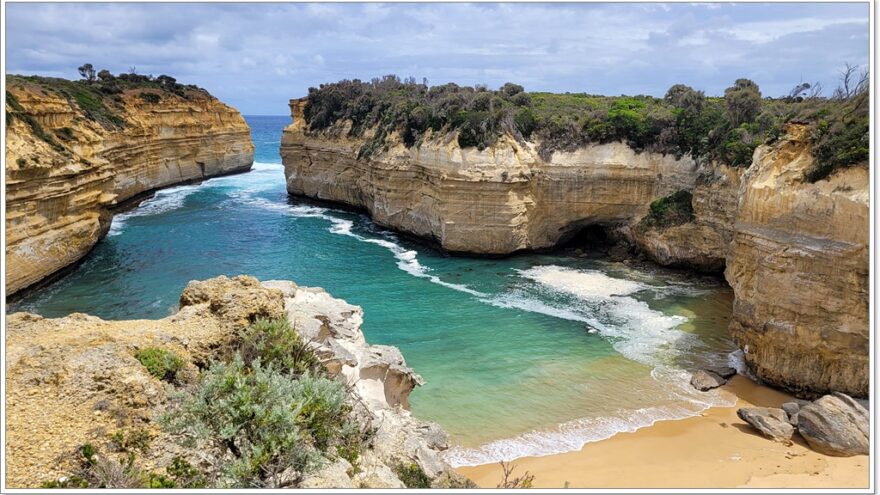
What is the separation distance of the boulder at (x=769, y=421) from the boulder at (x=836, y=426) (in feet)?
1.04

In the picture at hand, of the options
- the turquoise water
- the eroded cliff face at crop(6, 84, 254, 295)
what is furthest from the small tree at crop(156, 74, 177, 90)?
the turquoise water

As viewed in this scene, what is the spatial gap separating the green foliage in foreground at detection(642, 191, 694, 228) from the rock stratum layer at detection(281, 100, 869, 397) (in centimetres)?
29

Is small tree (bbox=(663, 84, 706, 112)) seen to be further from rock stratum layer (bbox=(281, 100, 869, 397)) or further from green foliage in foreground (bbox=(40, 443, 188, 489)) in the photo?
green foliage in foreground (bbox=(40, 443, 188, 489))

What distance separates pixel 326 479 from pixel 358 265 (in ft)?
67.2

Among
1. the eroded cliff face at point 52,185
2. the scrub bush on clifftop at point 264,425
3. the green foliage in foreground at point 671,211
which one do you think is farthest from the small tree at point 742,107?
the eroded cliff face at point 52,185

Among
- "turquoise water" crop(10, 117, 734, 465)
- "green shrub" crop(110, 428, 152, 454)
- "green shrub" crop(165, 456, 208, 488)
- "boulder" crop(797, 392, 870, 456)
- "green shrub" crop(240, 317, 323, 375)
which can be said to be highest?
"green shrub" crop(240, 317, 323, 375)

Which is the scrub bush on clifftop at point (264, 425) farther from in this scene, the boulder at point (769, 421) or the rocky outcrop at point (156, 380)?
the boulder at point (769, 421)

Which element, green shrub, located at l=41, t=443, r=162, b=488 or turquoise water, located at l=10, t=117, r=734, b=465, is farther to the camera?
turquoise water, located at l=10, t=117, r=734, b=465

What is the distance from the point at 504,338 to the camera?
61.6 ft

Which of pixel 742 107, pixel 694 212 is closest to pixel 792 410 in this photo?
pixel 694 212

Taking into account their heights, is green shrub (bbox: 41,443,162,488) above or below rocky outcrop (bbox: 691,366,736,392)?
above

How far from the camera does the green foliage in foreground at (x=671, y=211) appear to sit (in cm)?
2528

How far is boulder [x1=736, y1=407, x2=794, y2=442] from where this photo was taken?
12586mm

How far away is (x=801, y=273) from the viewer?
1361cm
